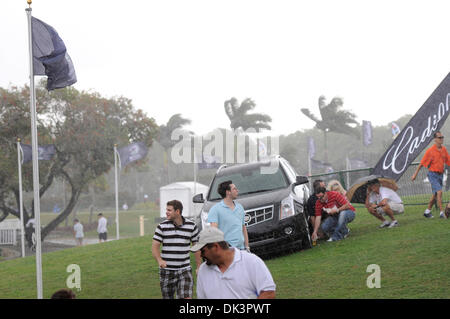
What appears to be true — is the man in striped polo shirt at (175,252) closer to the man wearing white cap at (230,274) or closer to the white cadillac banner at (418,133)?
the man wearing white cap at (230,274)

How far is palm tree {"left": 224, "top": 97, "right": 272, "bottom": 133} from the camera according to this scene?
2554 inches

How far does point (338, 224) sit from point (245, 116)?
170 feet

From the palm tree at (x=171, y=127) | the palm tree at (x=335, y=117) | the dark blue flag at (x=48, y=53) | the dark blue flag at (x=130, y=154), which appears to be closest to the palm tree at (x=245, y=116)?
the palm tree at (x=335, y=117)

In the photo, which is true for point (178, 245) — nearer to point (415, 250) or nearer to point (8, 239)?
point (415, 250)

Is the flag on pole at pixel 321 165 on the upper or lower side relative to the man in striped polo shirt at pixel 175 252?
upper

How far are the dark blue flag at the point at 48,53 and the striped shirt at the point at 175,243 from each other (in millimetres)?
4944

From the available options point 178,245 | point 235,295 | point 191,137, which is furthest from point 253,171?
point 191,137

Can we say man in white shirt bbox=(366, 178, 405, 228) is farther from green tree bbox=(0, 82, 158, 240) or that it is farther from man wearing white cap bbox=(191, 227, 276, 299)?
green tree bbox=(0, 82, 158, 240)

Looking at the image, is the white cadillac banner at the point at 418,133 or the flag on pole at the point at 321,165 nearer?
the white cadillac banner at the point at 418,133

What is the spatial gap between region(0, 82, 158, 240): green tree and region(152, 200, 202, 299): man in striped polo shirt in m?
34.8

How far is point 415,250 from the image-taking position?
35.3 feet

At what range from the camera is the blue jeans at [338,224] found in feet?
43.1
